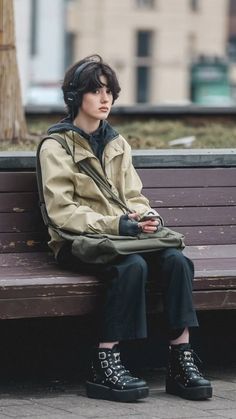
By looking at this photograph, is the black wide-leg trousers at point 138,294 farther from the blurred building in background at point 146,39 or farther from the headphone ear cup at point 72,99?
the blurred building in background at point 146,39

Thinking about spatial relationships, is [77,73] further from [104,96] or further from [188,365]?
[188,365]

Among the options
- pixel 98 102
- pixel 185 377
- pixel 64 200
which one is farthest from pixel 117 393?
pixel 98 102

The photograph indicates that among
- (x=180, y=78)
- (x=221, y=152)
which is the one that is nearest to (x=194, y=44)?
(x=180, y=78)

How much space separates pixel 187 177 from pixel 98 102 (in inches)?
36.5

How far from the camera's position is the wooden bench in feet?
18.0

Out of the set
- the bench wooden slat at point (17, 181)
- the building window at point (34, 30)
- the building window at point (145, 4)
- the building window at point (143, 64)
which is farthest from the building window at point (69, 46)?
the bench wooden slat at point (17, 181)

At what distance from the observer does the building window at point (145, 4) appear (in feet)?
216

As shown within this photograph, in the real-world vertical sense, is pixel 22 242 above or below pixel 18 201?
below

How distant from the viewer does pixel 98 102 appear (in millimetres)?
5793

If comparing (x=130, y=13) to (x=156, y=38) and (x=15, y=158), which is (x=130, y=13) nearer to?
(x=156, y=38)

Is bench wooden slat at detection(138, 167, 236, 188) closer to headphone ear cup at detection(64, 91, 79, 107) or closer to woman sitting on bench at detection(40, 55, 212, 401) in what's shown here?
woman sitting on bench at detection(40, 55, 212, 401)

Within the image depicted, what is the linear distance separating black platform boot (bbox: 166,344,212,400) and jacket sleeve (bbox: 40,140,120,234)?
56 centimetres

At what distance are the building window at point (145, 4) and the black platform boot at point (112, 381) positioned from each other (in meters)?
61.1

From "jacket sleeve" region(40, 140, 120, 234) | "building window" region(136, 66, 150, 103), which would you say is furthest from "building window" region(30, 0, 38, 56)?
"jacket sleeve" region(40, 140, 120, 234)
